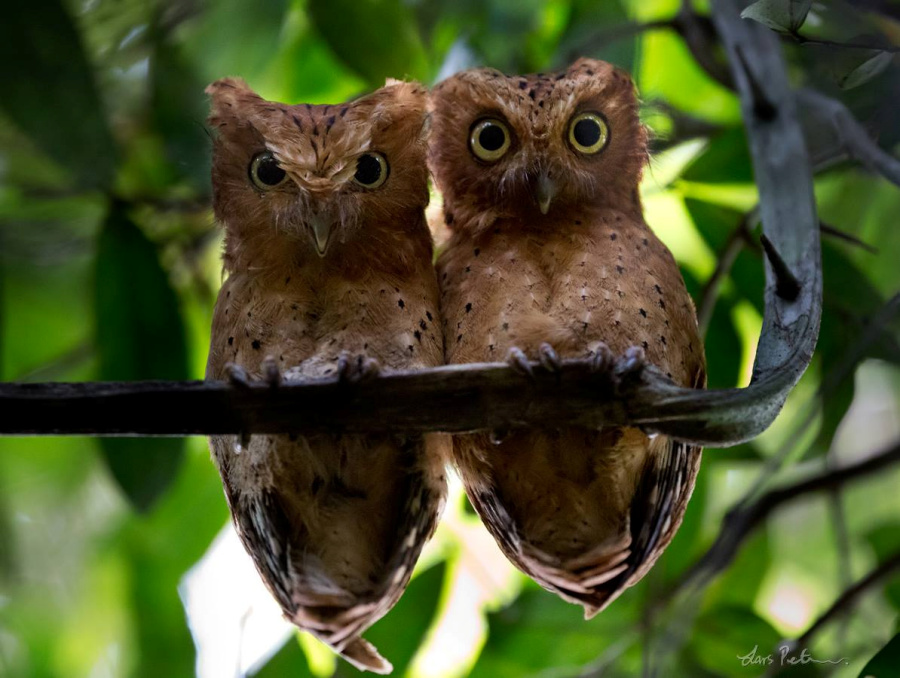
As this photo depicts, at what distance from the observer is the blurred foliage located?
2463 millimetres

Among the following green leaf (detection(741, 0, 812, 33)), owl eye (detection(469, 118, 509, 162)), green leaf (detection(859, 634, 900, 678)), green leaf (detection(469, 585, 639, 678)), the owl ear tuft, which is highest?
green leaf (detection(741, 0, 812, 33))

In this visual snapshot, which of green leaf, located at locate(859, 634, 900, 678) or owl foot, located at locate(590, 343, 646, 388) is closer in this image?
owl foot, located at locate(590, 343, 646, 388)

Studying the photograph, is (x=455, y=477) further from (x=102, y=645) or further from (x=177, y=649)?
(x=102, y=645)

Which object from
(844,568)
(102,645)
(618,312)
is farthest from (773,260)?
(102,645)

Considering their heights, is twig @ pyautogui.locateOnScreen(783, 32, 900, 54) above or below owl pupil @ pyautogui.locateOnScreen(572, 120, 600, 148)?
above

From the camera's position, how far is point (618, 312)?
1763mm

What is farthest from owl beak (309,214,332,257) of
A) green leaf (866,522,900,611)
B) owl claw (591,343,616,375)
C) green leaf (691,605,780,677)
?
green leaf (866,522,900,611)

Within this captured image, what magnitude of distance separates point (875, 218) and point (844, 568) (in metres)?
1.20

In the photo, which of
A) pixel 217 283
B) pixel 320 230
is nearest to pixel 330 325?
pixel 320 230

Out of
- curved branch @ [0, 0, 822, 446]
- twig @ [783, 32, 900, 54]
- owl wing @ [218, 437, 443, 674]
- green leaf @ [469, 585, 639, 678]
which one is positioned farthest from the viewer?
green leaf @ [469, 585, 639, 678]

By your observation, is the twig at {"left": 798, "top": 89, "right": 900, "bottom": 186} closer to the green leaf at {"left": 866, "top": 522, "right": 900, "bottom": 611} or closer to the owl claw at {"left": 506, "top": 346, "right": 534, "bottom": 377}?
the owl claw at {"left": 506, "top": 346, "right": 534, "bottom": 377}

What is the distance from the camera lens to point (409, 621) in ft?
8.40

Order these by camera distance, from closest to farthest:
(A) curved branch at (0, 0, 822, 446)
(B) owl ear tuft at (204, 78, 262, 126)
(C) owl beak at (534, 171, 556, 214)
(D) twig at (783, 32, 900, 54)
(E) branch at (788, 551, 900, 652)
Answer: (A) curved branch at (0, 0, 822, 446), (D) twig at (783, 32, 900, 54), (C) owl beak at (534, 171, 556, 214), (B) owl ear tuft at (204, 78, 262, 126), (E) branch at (788, 551, 900, 652)

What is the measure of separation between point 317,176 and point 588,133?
1.93 feet
